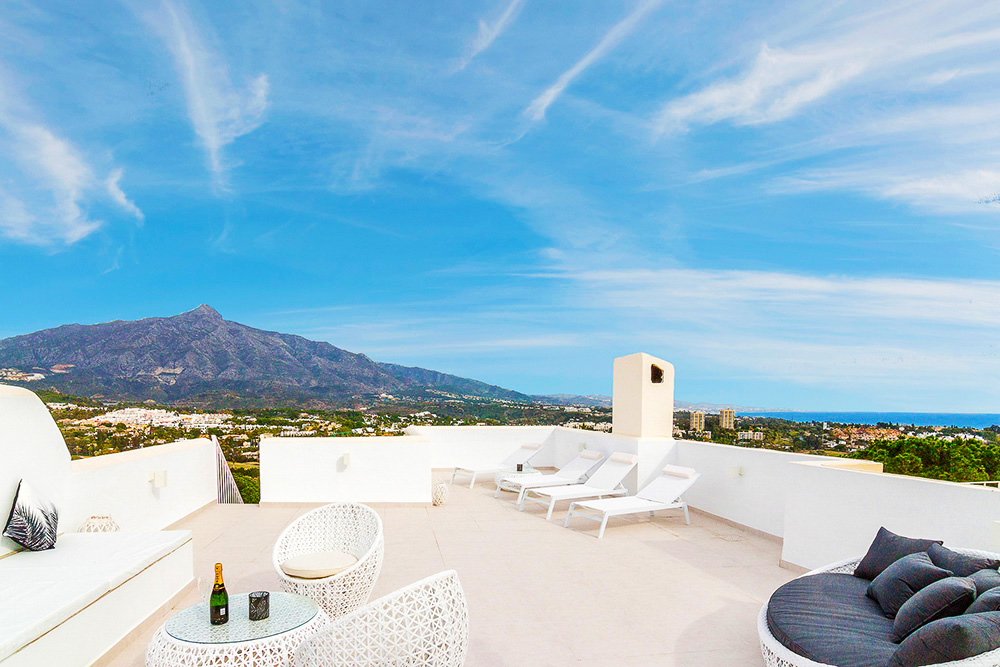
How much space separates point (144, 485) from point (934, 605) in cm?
656

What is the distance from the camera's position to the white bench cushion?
279 cm

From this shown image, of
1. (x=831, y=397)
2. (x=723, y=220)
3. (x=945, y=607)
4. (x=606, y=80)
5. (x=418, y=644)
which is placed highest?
(x=606, y=80)

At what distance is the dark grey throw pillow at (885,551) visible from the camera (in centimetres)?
351

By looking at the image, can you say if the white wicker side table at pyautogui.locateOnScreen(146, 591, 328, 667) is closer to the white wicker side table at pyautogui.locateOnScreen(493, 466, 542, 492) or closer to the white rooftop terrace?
the white rooftop terrace

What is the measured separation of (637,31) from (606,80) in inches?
59.0

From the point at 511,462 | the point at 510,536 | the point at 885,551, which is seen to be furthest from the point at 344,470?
the point at 885,551

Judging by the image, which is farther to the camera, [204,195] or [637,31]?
[204,195]

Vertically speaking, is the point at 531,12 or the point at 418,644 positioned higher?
the point at 531,12

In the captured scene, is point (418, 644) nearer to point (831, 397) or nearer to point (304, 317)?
point (831, 397)

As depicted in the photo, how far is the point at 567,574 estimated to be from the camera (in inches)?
200

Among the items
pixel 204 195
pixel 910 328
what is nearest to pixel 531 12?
pixel 910 328

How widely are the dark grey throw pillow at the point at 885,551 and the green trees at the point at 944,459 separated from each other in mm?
1598

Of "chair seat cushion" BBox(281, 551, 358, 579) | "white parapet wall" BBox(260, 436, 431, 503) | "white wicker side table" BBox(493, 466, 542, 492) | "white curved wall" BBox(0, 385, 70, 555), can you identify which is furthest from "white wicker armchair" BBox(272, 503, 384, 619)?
"white wicker side table" BBox(493, 466, 542, 492)

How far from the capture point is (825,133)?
11.7 metres
